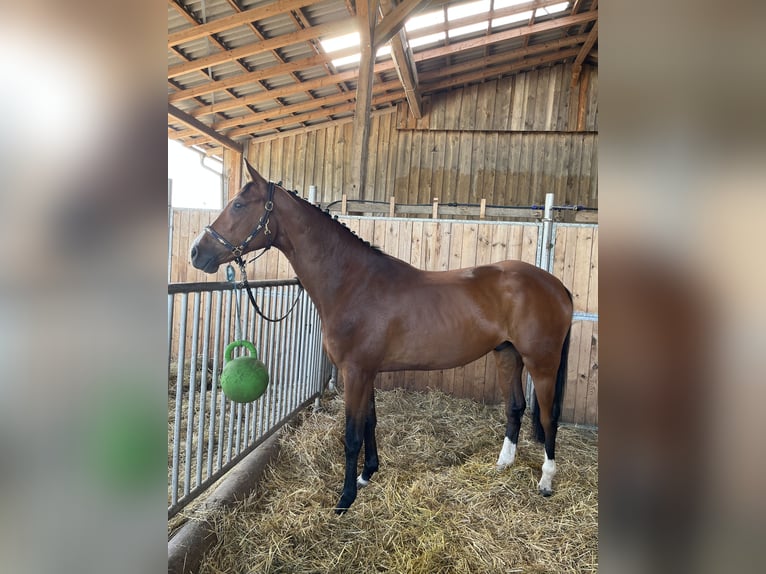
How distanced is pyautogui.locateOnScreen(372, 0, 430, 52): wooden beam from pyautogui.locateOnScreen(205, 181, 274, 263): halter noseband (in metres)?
2.86

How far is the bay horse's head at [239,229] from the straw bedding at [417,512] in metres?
1.18

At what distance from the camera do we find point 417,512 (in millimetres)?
2086

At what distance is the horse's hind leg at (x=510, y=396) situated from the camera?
260cm

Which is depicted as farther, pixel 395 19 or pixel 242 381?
pixel 395 19

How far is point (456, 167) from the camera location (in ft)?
26.3

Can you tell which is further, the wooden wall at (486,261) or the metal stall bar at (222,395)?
the wooden wall at (486,261)

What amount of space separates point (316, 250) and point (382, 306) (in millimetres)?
458

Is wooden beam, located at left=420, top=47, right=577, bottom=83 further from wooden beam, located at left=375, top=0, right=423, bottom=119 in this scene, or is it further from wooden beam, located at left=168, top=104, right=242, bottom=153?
wooden beam, located at left=375, top=0, right=423, bottom=119

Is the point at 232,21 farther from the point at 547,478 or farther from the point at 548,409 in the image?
the point at 547,478

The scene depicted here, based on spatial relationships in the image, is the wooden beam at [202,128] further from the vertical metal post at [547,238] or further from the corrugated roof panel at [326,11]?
the vertical metal post at [547,238]

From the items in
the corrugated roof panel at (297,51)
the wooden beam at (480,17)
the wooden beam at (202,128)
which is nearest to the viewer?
the corrugated roof panel at (297,51)

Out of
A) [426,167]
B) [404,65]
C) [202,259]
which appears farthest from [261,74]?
[202,259]

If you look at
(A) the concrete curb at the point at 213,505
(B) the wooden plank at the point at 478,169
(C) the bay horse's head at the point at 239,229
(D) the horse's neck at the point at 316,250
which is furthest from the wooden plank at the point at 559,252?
(B) the wooden plank at the point at 478,169
